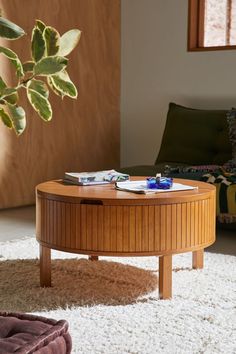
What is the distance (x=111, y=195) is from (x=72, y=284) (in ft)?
1.46

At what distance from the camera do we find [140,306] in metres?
2.43

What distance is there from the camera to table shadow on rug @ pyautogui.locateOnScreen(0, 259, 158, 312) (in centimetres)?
248

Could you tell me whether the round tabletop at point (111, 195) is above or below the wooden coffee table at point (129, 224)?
above

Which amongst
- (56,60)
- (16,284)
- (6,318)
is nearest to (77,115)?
(16,284)

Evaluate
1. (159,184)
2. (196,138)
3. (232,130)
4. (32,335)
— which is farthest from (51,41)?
(196,138)

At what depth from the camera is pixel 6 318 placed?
4.58 ft

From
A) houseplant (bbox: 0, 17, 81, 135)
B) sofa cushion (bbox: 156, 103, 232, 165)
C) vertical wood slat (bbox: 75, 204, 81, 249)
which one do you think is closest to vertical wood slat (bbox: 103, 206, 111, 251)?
vertical wood slat (bbox: 75, 204, 81, 249)

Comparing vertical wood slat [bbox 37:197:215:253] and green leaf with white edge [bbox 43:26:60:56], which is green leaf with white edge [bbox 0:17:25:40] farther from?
vertical wood slat [bbox 37:197:215:253]

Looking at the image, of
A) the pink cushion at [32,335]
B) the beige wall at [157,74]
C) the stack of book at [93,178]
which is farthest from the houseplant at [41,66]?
the beige wall at [157,74]

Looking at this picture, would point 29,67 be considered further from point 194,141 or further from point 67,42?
point 194,141

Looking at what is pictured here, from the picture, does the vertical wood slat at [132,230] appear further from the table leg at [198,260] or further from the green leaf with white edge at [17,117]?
the green leaf with white edge at [17,117]

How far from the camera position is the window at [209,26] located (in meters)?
4.99

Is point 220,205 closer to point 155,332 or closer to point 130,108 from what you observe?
point 155,332

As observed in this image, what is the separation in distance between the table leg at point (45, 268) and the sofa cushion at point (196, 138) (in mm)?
2134
